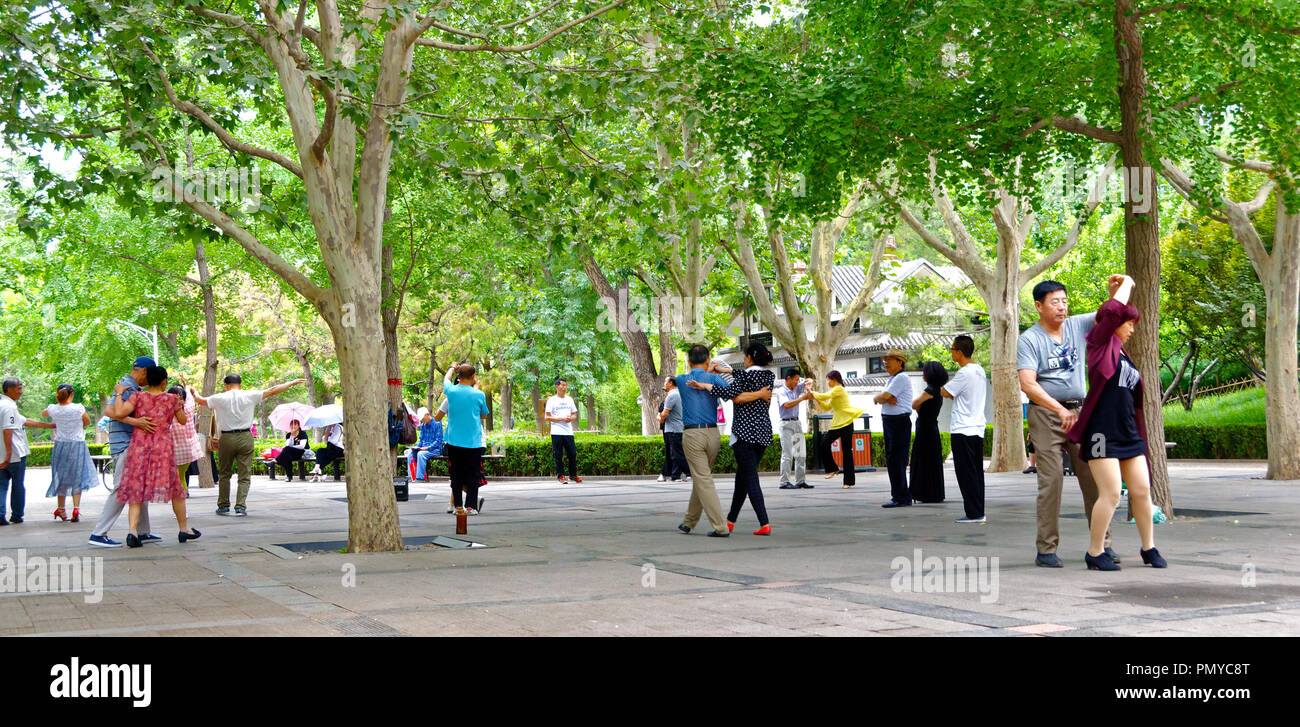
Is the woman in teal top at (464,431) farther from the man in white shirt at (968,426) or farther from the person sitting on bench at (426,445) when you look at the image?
the person sitting on bench at (426,445)

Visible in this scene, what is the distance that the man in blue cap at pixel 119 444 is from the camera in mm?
11062

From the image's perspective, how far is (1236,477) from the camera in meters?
20.0

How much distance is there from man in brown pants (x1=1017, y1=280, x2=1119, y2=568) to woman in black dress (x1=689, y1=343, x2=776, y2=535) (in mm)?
3085

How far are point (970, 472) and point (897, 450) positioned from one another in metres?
2.90

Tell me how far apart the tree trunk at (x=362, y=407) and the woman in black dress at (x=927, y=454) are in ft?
20.6

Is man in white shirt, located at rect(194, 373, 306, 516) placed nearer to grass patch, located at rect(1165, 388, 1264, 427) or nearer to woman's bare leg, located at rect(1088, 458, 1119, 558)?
woman's bare leg, located at rect(1088, 458, 1119, 558)

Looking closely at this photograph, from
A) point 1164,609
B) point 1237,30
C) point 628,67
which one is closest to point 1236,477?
point 1237,30

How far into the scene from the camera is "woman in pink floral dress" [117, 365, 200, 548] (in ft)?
36.0

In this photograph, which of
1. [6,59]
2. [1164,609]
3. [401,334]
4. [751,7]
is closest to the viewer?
[1164,609]
